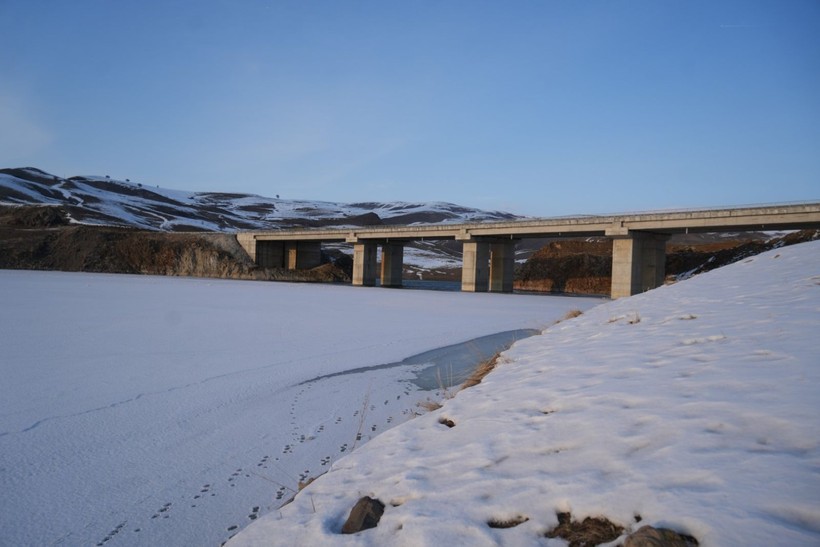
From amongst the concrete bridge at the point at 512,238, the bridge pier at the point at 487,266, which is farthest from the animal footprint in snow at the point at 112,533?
the bridge pier at the point at 487,266

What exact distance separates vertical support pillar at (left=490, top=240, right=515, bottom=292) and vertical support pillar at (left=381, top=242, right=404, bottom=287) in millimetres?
11637

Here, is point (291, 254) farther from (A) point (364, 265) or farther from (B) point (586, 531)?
(B) point (586, 531)

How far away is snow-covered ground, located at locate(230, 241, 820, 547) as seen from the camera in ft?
8.79

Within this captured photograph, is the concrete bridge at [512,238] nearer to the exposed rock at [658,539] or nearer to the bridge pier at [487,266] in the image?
the bridge pier at [487,266]

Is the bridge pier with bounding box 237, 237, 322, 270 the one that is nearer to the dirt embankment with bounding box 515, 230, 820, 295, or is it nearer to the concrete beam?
the concrete beam

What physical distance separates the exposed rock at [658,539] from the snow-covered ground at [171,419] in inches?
110

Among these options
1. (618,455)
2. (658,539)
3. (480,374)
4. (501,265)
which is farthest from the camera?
(501,265)

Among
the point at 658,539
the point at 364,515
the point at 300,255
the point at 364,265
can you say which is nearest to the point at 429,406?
the point at 364,515

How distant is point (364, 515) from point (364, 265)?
50431 millimetres

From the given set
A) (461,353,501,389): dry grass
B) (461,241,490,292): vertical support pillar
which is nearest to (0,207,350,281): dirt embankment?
(461,241,490,292): vertical support pillar

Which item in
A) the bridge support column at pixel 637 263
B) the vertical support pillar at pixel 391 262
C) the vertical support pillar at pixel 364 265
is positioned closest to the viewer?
the bridge support column at pixel 637 263

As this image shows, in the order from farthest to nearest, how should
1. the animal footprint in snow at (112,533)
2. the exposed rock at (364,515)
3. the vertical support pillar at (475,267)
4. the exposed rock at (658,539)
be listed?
the vertical support pillar at (475,267)
the animal footprint in snow at (112,533)
the exposed rock at (364,515)
the exposed rock at (658,539)

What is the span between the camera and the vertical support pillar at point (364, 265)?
5341cm

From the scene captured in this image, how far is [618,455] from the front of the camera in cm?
336
